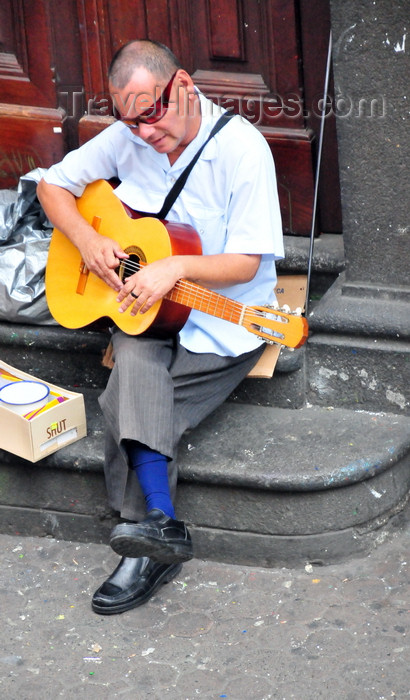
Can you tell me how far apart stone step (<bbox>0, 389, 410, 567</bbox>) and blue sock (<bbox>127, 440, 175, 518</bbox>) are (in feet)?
0.58

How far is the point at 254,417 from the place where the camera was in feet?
11.4

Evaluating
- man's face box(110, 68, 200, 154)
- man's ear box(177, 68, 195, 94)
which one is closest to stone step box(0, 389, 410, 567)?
man's face box(110, 68, 200, 154)

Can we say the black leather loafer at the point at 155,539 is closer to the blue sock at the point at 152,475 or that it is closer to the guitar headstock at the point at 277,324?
the blue sock at the point at 152,475

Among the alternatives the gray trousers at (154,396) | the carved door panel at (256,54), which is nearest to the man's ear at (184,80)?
the carved door panel at (256,54)

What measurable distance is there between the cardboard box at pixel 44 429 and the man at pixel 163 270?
0.74 ft

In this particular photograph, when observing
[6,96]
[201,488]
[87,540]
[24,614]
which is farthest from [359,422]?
[6,96]

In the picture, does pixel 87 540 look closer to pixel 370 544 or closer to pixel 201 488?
pixel 201 488

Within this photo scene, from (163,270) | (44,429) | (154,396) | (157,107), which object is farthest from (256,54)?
(44,429)

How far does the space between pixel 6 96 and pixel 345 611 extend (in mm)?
2453

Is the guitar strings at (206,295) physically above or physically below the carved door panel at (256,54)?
below

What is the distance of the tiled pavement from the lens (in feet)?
8.96

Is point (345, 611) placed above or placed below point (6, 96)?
below

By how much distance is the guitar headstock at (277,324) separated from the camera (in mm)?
3035

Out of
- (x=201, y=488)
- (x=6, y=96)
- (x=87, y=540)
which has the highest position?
(x=6, y=96)
